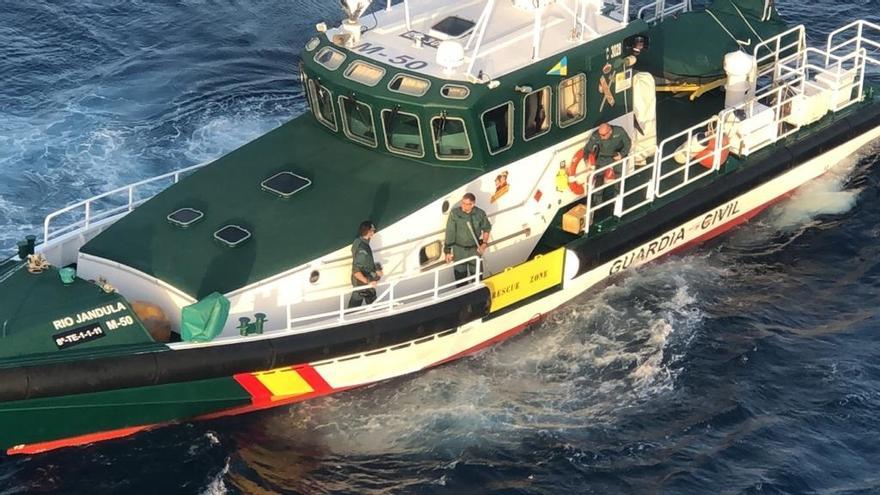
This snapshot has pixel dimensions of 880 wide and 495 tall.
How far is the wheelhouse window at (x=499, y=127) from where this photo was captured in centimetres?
1483

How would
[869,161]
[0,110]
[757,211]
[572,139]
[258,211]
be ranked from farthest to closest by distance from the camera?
[0,110], [869,161], [757,211], [572,139], [258,211]

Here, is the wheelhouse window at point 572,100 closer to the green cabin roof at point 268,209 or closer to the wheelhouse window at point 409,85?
the green cabin roof at point 268,209

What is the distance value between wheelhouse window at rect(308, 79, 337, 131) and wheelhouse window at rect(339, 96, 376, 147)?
20cm

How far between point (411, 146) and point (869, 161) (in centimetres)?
804

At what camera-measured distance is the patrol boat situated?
13367 mm

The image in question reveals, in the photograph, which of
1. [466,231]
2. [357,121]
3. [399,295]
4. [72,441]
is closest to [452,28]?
[357,121]

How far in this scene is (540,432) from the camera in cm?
1452

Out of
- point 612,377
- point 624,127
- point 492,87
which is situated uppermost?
point 492,87

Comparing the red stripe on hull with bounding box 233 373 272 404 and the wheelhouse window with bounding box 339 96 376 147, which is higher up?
the wheelhouse window with bounding box 339 96 376 147

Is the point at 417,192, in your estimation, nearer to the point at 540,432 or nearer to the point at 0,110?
the point at 540,432

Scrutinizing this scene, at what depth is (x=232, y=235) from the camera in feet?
47.3

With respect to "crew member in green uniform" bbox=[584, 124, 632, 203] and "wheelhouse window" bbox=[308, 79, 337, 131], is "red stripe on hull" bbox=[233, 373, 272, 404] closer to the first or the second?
"wheelhouse window" bbox=[308, 79, 337, 131]

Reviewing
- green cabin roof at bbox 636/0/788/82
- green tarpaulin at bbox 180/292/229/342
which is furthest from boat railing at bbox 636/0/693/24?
green tarpaulin at bbox 180/292/229/342

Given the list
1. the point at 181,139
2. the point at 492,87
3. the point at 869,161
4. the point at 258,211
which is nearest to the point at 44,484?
the point at 258,211
